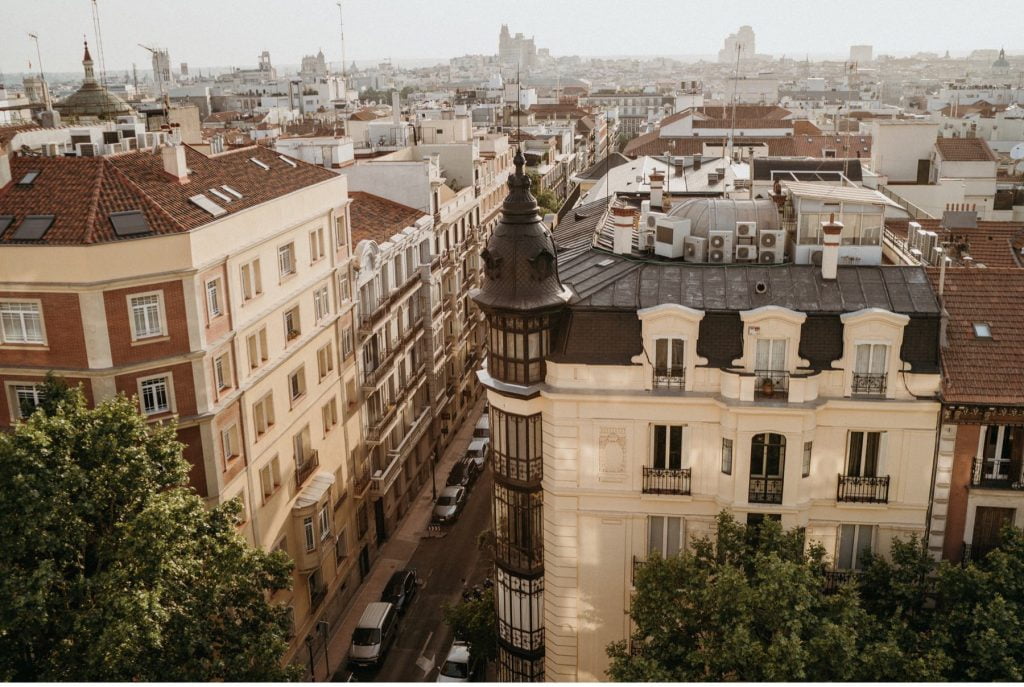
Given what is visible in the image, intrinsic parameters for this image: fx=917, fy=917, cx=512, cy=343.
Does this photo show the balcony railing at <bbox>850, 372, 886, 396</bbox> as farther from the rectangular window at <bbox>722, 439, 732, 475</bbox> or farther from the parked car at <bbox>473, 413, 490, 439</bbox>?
the parked car at <bbox>473, 413, 490, 439</bbox>

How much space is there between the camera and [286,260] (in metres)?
43.4

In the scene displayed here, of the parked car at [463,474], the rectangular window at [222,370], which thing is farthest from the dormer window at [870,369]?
the parked car at [463,474]

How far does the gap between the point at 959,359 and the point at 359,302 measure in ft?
104

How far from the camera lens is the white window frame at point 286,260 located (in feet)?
140

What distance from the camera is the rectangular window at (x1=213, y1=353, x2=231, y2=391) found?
37.2 m

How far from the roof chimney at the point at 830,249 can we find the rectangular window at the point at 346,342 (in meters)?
26.7

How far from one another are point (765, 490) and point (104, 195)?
26712mm

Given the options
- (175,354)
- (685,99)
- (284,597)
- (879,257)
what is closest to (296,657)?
(284,597)

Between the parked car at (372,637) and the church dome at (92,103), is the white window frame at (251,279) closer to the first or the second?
the parked car at (372,637)

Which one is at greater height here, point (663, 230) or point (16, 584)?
point (663, 230)

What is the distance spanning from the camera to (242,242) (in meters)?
38.5

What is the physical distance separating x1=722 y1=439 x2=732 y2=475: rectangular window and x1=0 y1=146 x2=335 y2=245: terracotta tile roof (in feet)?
70.4

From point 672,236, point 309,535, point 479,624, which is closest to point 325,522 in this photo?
point 309,535

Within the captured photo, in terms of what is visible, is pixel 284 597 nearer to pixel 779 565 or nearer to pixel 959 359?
pixel 779 565
